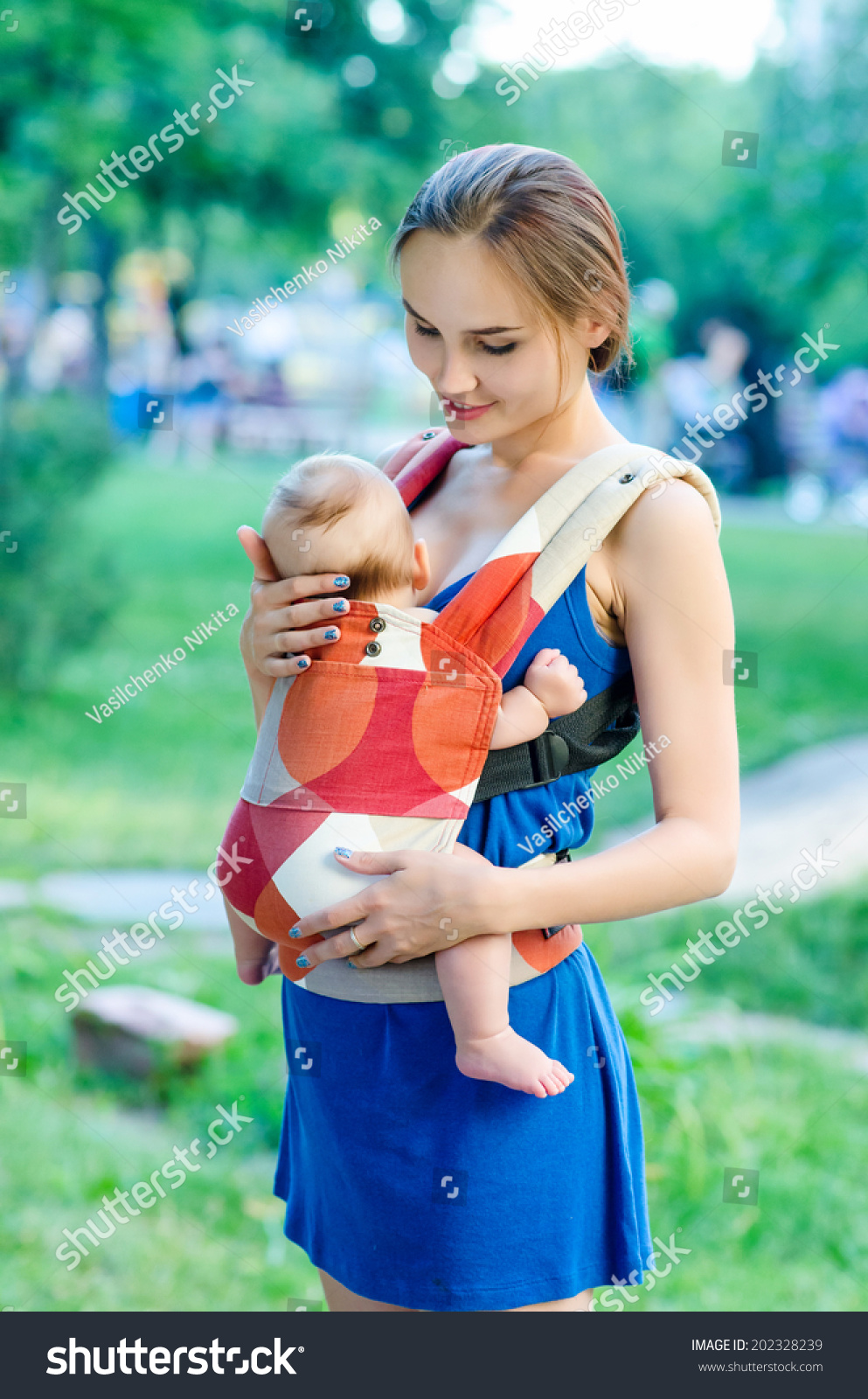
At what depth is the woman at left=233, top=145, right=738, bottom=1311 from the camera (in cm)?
126

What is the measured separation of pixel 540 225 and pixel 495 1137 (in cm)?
98

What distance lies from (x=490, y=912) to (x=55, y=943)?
3.06 metres

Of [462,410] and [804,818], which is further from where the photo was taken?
[804,818]

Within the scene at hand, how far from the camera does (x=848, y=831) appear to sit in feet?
16.2

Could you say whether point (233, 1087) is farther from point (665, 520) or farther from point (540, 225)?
point (540, 225)

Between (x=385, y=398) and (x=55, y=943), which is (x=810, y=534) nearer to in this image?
(x=55, y=943)

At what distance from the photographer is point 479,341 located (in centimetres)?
130

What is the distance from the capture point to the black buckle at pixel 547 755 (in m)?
1.33
